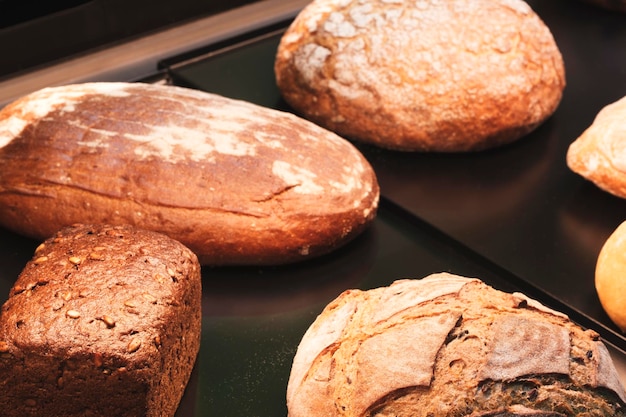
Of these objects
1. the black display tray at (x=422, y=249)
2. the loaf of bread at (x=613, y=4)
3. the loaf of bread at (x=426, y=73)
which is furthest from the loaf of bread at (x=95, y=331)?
the loaf of bread at (x=613, y=4)

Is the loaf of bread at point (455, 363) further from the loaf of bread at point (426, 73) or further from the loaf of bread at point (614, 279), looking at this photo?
the loaf of bread at point (426, 73)

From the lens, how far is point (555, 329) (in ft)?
5.07

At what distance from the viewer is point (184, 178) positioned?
2092 mm

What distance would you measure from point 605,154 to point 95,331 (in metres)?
1.50

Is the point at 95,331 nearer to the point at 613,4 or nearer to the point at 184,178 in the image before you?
the point at 184,178

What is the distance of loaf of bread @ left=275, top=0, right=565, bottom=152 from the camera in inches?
101

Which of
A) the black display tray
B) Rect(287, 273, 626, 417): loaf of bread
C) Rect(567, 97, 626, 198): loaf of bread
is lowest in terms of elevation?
the black display tray

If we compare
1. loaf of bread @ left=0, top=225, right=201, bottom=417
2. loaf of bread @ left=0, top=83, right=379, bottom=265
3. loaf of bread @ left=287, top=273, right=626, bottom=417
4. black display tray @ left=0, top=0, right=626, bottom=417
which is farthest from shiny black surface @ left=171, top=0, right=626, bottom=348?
loaf of bread @ left=0, top=225, right=201, bottom=417

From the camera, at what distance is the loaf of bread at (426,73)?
255 centimetres

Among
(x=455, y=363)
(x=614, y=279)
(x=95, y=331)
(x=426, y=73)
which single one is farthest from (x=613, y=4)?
(x=95, y=331)

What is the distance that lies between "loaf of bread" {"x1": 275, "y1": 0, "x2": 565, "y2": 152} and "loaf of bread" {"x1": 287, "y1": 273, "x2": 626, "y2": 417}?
0.99 meters

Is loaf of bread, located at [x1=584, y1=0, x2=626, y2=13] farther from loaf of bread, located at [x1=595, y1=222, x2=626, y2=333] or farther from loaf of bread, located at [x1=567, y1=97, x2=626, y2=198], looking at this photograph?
loaf of bread, located at [x1=595, y1=222, x2=626, y2=333]

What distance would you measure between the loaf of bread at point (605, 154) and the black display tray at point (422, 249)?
80 millimetres

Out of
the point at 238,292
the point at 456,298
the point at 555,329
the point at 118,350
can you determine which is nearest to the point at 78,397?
the point at 118,350
